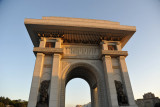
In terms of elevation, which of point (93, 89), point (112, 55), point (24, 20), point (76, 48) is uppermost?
A: point (24, 20)

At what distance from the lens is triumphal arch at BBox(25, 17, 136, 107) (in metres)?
11.8

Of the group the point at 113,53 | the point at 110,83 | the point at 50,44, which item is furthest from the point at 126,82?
the point at 50,44

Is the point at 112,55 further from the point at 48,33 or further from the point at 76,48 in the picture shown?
the point at 48,33

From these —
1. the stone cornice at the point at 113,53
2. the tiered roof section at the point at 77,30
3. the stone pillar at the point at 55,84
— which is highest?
the tiered roof section at the point at 77,30

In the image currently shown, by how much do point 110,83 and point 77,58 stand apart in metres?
5.44

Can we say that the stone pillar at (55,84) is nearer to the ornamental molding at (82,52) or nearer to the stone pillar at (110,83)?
the ornamental molding at (82,52)

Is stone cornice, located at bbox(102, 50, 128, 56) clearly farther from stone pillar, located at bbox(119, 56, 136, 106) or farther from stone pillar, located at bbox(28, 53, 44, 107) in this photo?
stone pillar, located at bbox(28, 53, 44, 107)

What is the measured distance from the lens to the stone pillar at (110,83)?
1156 cm

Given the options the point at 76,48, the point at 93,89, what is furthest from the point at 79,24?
the point at 93,89

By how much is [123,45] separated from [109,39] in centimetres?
354

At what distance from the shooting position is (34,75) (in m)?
12.1

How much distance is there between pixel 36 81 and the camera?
38.7 feet

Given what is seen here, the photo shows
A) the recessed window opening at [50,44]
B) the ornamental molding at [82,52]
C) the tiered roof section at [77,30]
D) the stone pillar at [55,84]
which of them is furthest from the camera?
the ornamental molding at [82,52]

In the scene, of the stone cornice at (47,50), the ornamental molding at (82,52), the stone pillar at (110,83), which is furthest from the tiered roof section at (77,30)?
the stone pillar at (110,83)
